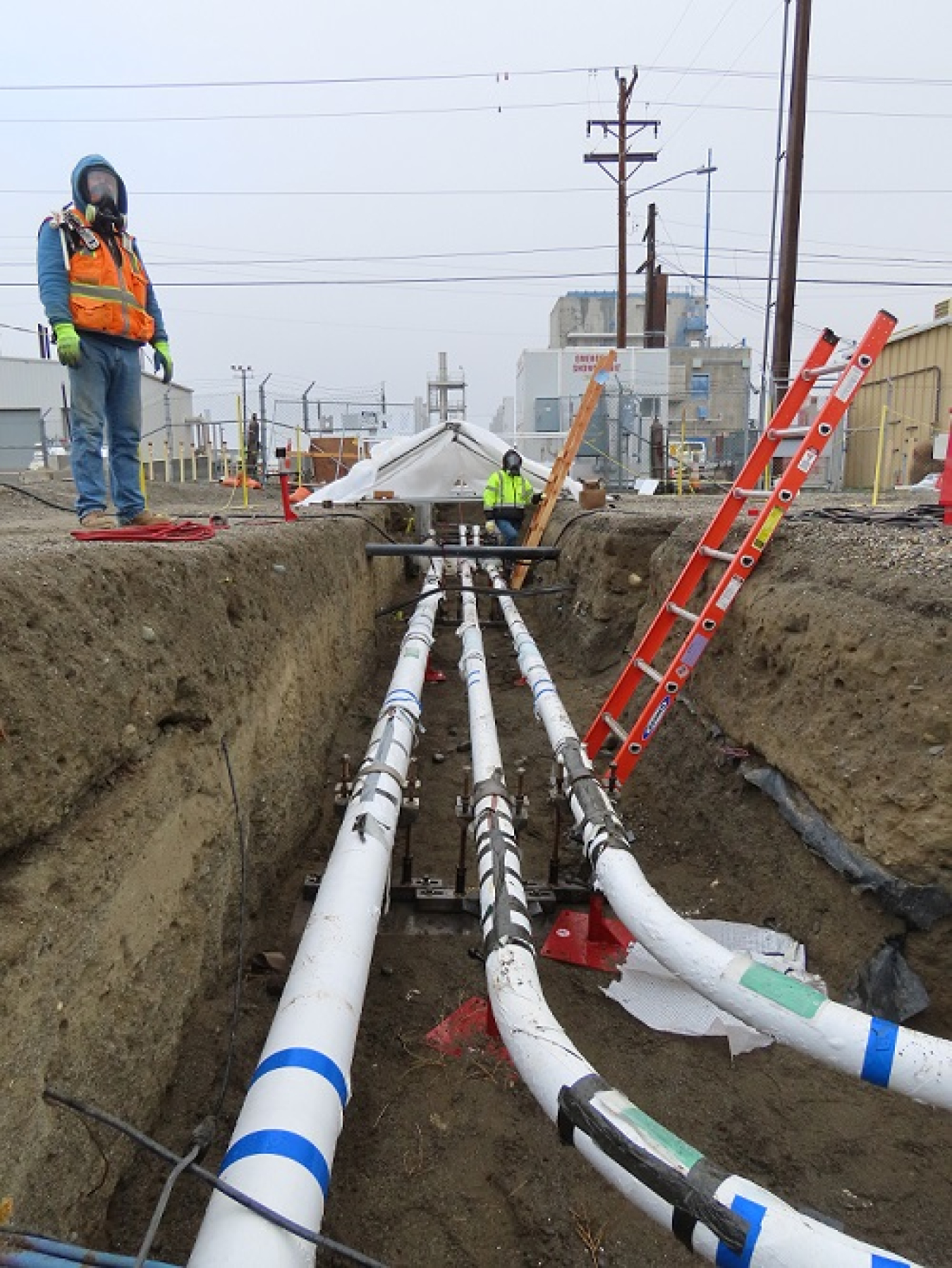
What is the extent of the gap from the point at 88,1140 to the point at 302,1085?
0.51 meters

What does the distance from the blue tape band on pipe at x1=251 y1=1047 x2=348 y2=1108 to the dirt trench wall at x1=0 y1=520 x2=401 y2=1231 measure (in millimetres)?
412

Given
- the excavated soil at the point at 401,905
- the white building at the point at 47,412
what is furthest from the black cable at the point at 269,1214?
the white building at the point at 47,412

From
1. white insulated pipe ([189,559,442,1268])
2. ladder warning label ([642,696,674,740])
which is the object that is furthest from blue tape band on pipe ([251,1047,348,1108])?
ladder warning label ([642,696,674,740])

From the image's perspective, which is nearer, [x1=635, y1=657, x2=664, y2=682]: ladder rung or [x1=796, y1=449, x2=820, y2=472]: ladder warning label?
[x1=796, y1=449, x2=820, y2=472]: ladder warning label

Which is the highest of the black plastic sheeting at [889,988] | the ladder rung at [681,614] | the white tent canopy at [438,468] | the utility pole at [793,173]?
the utility pole at [793,173]

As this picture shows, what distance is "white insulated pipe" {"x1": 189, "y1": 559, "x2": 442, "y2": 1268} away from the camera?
1.56 metres

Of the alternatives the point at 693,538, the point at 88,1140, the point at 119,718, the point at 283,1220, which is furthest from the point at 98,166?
the point at 283,1220

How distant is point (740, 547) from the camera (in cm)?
416

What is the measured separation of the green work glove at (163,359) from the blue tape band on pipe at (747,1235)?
4.96m

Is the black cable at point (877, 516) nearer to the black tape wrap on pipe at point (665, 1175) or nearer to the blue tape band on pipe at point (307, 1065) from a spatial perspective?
the black tape wrap on pipe at point (665, 1175)

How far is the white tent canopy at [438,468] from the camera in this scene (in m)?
11.1

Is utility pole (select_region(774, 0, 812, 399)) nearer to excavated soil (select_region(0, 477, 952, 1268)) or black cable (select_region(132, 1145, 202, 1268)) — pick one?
excavated soil (select_region(0, 477, 952, 1268))

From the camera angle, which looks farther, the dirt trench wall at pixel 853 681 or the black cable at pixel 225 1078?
the dirt trench wall at pixel 853 681

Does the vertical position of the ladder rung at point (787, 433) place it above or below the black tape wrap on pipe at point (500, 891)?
above
